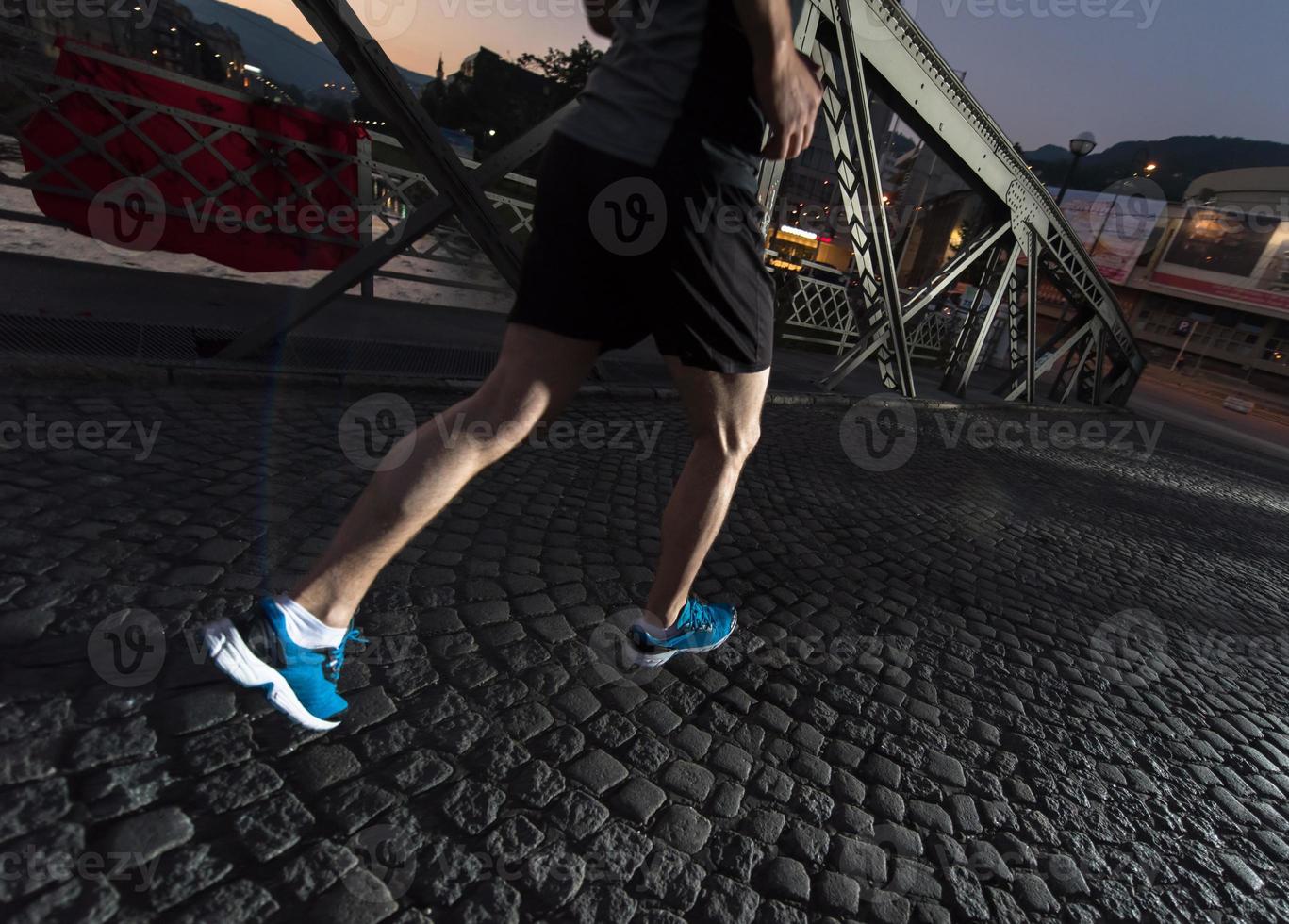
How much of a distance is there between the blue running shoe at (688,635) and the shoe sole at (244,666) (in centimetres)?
95

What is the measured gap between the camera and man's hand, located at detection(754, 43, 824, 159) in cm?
140

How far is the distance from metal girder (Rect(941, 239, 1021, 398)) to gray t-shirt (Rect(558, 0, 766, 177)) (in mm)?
7504

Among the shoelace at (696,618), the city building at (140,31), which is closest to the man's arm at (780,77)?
the shoelace at (696,618)

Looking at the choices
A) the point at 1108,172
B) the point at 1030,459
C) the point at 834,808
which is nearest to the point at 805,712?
the point at 834,808

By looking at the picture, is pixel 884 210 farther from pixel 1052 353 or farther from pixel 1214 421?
pixel 1214 421

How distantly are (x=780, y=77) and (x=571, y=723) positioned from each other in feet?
5.58

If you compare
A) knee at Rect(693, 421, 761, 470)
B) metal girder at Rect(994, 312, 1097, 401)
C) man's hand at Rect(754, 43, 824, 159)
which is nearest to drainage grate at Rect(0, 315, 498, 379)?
knee at Rect(693, 421, 761, 470)

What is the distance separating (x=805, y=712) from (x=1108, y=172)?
151m

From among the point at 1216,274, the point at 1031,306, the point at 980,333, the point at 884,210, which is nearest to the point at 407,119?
the point at 884,210

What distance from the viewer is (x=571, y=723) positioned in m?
1.75

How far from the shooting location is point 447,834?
1.36 meters

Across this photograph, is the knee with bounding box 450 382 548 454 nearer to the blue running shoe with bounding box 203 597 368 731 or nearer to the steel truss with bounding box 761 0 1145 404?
the blue running shoe with bounding box 203 597 368 731

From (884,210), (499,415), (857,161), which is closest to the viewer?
(499,415)

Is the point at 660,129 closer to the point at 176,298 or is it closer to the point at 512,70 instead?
the point at 176,298
